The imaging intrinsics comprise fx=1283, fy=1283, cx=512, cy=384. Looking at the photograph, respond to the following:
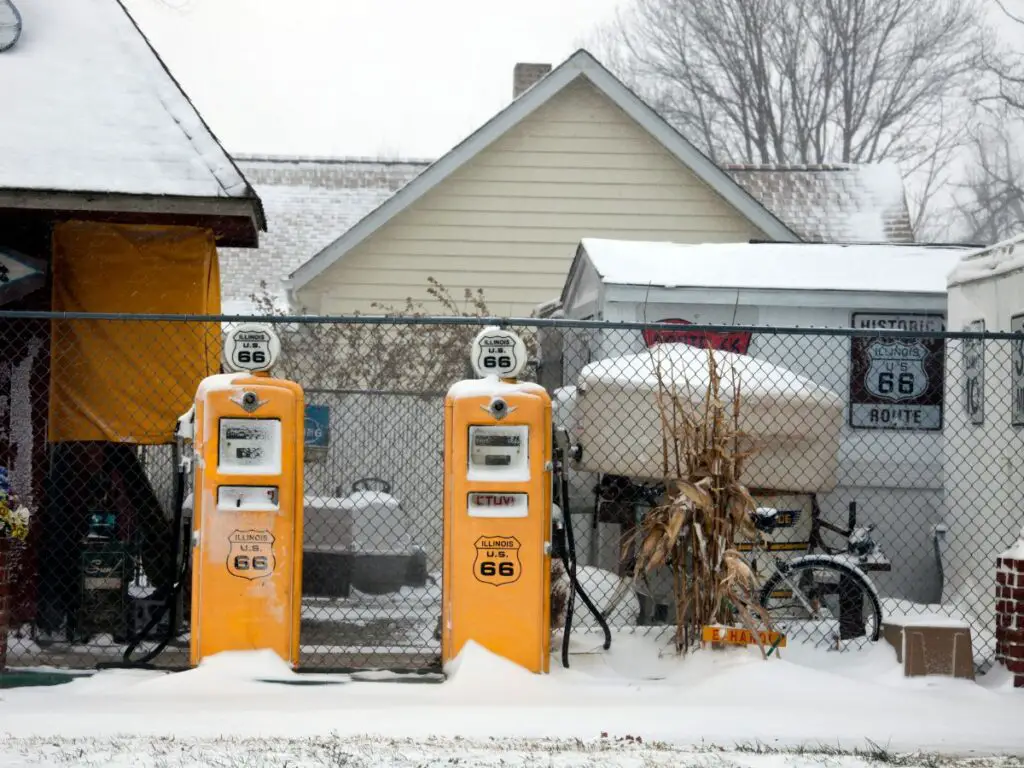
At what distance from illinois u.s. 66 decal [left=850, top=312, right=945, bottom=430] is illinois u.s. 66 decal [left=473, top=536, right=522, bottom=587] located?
15.6 ft

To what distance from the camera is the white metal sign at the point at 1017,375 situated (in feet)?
28.1

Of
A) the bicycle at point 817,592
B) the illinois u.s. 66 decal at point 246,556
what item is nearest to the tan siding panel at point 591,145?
the bicycle at point 817,592

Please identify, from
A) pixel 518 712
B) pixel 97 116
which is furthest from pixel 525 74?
pixel 518 712

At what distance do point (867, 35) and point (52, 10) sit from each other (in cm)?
2736

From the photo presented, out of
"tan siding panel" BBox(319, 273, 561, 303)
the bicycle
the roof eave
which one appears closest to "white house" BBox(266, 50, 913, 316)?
"tan siding panel" BBox(319, 273, 561, 303)

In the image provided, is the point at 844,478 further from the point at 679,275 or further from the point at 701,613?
the point at 701,613

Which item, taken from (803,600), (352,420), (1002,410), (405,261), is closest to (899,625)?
(803,600)

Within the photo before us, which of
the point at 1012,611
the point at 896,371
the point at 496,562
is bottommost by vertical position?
the point at 1012,611

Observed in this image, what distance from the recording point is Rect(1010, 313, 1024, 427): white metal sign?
858 cm

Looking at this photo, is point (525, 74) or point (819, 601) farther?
point (525, 74)

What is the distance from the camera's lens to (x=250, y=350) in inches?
282

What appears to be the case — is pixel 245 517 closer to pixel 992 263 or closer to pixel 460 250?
pixel 992 263

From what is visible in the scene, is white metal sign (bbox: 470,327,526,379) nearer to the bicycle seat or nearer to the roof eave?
the roof eave

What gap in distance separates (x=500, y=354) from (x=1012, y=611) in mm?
3212
